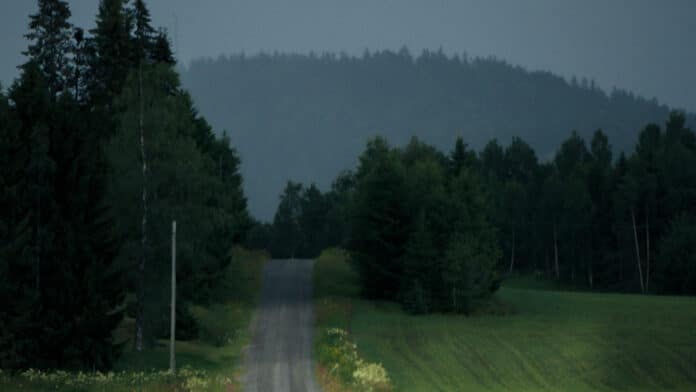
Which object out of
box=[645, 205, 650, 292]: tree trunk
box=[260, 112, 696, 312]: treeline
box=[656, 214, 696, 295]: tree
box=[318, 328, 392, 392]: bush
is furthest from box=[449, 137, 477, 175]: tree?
box=[645, 205, 650, 292]: tree trunk

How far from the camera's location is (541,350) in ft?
179

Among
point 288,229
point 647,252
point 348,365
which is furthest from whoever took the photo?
point 288,229

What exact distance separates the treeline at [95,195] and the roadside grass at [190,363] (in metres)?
1.64

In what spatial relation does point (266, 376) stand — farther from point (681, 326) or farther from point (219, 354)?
point (681, 326)

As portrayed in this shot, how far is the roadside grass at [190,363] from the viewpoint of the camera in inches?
1351

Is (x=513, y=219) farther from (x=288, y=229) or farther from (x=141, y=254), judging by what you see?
(x=141, y=254)

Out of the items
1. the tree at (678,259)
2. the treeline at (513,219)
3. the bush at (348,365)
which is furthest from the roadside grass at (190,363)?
the tree at (678,259)

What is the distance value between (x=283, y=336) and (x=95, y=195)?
1997 cm

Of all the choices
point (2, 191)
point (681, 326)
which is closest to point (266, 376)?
point (2, 191)

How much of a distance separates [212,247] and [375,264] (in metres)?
16.8

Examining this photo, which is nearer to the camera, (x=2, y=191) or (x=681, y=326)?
(x=2, y=191)

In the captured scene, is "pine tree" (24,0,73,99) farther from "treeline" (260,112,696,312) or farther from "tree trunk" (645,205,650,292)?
"tree trunk" (645,205,650,292)

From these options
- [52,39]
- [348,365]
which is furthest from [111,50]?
[348,365]

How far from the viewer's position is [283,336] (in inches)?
2169
